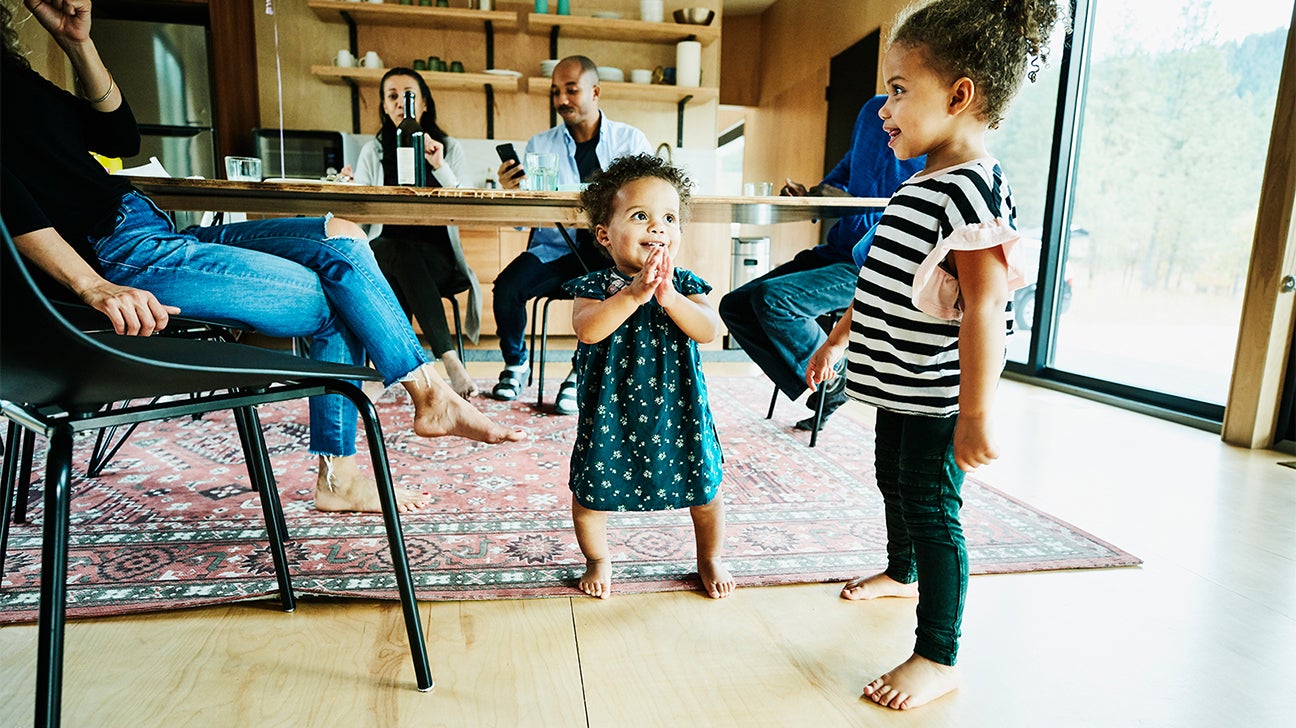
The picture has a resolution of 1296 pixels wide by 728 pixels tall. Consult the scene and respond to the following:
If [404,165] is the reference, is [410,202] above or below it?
below

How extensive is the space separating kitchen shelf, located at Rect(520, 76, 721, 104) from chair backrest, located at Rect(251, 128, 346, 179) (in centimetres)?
130

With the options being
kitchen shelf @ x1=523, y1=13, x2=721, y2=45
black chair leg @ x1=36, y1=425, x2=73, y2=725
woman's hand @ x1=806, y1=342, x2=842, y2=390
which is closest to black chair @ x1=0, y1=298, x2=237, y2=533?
black chair leg @ x1=36, y1=425, x2=73, y2=725

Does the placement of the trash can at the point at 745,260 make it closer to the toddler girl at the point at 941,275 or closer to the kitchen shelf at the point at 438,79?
the kitchen shelf at the point at 438,79

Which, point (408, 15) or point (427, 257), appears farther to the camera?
point (408, 15)

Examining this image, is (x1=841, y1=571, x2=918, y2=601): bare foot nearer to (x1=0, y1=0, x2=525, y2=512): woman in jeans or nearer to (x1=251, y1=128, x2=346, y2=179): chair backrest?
(x1=0, y1=0, x2=525, y2=512): woman in jeans

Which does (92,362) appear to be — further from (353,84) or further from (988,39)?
(353,84)

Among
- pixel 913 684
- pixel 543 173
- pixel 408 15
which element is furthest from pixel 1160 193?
pixel 408 15

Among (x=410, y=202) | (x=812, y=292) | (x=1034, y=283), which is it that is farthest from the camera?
(x=1034, y=283)

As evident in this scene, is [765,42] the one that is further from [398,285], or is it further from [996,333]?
[996,333]

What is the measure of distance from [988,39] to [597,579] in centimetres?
98

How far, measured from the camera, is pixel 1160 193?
3.01 meters

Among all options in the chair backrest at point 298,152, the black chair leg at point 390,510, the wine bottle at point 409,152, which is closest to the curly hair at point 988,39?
the black chair leg at point 390,510

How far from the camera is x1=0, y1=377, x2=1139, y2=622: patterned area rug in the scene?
1.19m

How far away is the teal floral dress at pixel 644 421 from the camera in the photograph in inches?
45.6
